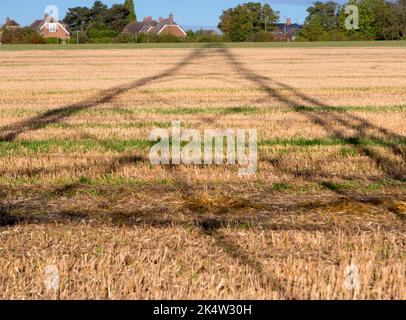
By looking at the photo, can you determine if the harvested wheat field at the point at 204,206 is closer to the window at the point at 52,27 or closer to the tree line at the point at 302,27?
the tree line at the point at 302,27

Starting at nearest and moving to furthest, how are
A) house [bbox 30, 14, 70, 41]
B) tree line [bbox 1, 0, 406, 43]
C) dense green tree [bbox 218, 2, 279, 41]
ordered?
tree line [bbox 1, 0, 406, 43] → dense green tree [bbox 218, 2, 279, 41] → house [bbox 30, 14, 70, 41]

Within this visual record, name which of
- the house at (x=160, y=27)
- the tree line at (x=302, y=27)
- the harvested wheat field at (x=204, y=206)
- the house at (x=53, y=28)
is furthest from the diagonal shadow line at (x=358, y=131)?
the house at (x=160, y=27)

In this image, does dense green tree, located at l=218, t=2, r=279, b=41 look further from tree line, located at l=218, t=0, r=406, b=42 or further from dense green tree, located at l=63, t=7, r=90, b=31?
dense green tree, located at l=63, t=7, r=90, b=31

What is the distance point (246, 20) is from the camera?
97500mm

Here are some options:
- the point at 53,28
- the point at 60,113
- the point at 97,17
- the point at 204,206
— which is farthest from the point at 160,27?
the point at 204,206

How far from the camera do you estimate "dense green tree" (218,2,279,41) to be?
3747 inches

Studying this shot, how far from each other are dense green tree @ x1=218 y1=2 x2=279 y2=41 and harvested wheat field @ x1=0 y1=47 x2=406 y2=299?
76554 mm

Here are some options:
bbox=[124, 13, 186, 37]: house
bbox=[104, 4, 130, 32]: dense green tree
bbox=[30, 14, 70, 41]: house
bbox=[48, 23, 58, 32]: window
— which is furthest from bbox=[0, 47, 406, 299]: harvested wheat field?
bbox=[124, 13, 186, 37]: house

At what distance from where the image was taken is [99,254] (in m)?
6.85

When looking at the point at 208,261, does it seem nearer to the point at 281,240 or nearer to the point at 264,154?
the point at 281,240

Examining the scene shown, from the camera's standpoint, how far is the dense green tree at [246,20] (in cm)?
9518
